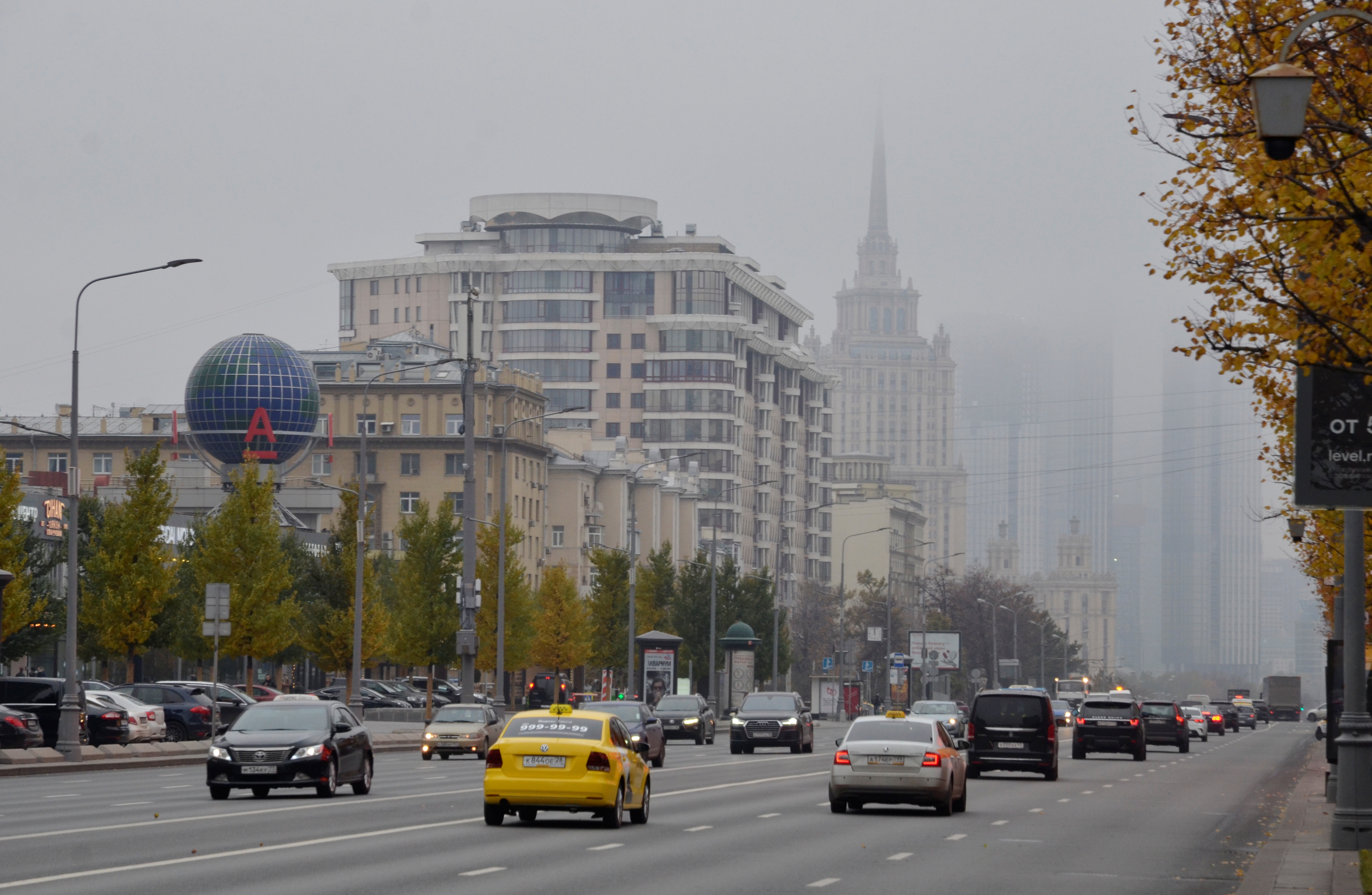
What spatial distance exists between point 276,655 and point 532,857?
5862 cm

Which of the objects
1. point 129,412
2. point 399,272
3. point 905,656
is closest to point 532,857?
point 905,656

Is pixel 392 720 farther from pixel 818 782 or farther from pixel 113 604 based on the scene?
pixel 818 782

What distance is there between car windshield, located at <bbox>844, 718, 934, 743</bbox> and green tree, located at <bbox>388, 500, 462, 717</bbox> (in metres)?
52.7

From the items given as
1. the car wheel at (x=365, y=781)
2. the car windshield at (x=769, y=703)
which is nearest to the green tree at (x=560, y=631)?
the car windshield at (x=769, y=703)

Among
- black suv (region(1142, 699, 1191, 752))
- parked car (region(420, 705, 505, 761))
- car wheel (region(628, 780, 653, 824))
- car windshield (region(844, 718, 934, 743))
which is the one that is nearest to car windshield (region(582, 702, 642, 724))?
parked car (region(420, 705, 505, 761))

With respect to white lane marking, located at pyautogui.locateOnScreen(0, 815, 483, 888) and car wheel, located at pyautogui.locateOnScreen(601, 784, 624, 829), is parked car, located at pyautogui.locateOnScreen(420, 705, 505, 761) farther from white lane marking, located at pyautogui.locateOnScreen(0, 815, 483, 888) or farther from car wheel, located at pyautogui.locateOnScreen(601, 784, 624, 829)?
car wheel, located at pyautogui.locateOnScreen(601, 784, 624, 829)

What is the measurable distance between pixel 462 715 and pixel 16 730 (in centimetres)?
1100

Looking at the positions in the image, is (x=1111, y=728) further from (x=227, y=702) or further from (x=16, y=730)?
(x=16, y=730)

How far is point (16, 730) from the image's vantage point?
3981 centimetres

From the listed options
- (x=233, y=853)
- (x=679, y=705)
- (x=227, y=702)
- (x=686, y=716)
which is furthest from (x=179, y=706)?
(x=233, y=853)

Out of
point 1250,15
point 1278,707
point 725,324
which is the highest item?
point 725,324

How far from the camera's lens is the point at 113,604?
60844 mm

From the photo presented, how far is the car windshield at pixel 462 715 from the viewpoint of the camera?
156 ft

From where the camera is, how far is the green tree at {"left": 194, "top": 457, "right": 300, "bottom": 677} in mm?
66188
